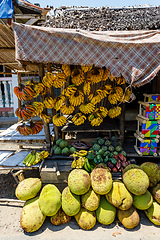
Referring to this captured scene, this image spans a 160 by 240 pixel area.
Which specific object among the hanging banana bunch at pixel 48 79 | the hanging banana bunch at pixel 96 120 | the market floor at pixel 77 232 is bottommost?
the market floor at pixel 77 232

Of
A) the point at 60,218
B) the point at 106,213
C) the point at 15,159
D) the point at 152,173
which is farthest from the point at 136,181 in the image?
the point at 15,159

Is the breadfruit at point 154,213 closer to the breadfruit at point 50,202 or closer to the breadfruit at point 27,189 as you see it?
the breadfruit at point 50,202

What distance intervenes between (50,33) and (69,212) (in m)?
3.33

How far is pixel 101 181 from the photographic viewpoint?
116 inches

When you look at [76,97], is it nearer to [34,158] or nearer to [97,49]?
[97,49]

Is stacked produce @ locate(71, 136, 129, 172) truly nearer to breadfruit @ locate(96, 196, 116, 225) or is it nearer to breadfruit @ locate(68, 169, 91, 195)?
breadfruit @ locate(68, 169, 91, 195)

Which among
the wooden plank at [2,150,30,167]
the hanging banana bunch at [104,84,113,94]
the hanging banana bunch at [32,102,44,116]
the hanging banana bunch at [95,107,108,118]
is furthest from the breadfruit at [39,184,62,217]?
the hanging banana bunch at [104,84,113,94]

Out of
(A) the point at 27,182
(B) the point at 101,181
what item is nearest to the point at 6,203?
(A) the point at 27,182

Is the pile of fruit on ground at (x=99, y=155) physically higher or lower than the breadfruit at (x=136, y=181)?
higher

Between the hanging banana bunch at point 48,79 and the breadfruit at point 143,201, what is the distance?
3090mm

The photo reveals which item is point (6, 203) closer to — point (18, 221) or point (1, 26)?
point (18, 221)

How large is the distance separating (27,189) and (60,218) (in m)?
0.86

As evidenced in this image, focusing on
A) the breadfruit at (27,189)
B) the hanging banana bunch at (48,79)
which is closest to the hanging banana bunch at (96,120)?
the hanging banana bunch at (48,79)

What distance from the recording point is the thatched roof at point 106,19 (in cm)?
348
